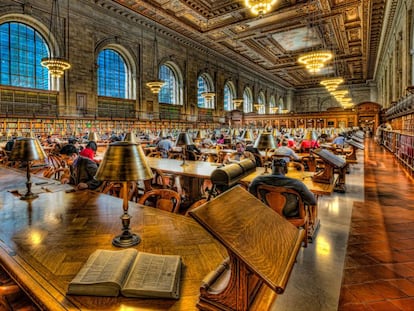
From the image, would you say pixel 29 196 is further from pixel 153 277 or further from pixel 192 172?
pixel 192 172

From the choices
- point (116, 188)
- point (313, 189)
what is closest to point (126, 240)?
point (313, 189)

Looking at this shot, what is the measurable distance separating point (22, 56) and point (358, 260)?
45.0 feet

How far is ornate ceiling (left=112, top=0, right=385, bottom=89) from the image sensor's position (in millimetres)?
12727

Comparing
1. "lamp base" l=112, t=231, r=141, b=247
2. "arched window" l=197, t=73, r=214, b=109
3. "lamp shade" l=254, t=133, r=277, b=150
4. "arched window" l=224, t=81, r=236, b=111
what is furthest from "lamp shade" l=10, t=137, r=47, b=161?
"arched window" l=224, t=81, r=236, b=111

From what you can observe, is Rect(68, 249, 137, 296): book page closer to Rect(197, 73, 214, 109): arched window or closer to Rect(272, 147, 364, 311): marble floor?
Rect(272, 147, 364, 311): marble floor

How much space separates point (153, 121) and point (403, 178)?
12798mm

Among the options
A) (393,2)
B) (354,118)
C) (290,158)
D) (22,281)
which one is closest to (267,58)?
(354,118)

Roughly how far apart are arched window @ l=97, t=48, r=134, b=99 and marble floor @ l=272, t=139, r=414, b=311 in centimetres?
1303

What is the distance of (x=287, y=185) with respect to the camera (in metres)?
2.53

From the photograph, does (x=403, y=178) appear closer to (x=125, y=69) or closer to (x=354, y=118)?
(x=125, y=69)

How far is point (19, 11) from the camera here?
1075 centimetres

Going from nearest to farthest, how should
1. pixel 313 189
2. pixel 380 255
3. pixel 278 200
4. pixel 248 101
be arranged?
1. pixel 278 200
2. pixel 380 255
3. pixel 313 189
4. pixel 248 101

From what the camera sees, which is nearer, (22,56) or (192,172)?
(192,172)

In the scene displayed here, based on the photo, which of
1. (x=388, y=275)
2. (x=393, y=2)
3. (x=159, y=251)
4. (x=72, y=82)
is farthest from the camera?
(x=72, y=82)
